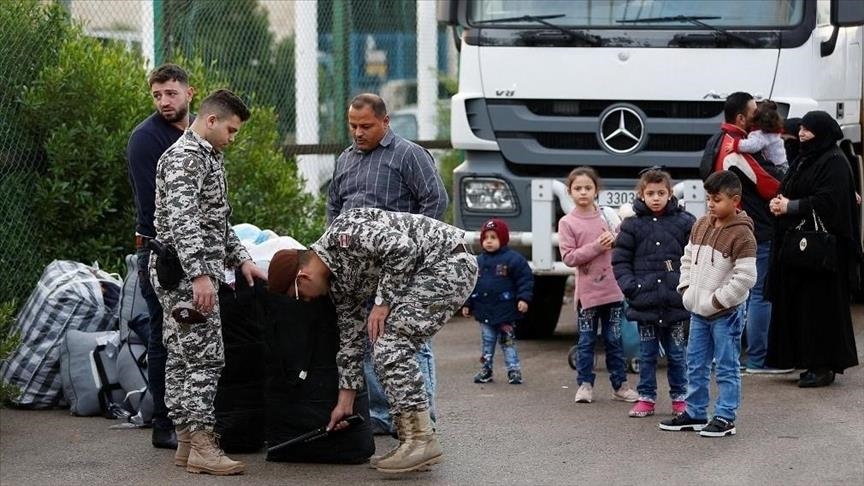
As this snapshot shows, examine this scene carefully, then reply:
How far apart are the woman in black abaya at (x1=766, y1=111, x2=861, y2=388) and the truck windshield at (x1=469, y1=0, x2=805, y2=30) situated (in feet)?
4.88

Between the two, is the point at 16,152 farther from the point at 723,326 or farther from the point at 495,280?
the point at 723,326

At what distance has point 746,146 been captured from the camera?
976 centimetres

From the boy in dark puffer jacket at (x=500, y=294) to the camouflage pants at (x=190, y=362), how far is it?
2930 millimetres

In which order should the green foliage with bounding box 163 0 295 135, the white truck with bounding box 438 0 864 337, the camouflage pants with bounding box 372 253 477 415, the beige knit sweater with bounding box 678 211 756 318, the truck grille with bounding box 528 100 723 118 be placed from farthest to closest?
the green foliage with bounding box 163 0 295 135 < the truck grille with bounding box 528 100 723 118 < the white truck with bounding box 438 0 864 337 < the beige knit sweater with bounding box 678 211 756 318 < the camouflage pants with bounding box 372 253 477 415

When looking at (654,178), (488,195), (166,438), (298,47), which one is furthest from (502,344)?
(298,47)

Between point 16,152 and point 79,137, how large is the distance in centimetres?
38

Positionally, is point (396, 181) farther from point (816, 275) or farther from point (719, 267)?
point (816, 275)

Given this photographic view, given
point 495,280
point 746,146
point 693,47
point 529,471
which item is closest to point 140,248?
point 529,471

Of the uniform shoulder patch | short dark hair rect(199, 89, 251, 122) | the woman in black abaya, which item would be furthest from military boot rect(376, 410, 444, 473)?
the woman in black abaya

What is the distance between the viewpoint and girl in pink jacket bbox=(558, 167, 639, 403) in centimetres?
928

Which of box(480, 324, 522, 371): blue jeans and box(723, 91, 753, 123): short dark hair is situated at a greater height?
box(723, 91, 753, 123): short dark hair

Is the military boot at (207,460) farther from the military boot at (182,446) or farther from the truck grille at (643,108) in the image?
the truck grille at (643,108)

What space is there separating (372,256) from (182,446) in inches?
54.3

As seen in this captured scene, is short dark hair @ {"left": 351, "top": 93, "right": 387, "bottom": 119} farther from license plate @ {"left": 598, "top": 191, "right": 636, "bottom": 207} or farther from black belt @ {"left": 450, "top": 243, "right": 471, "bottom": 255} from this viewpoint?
license plate @ {"left": 598, "top": 191, "right": 636, "bottom": 207}
